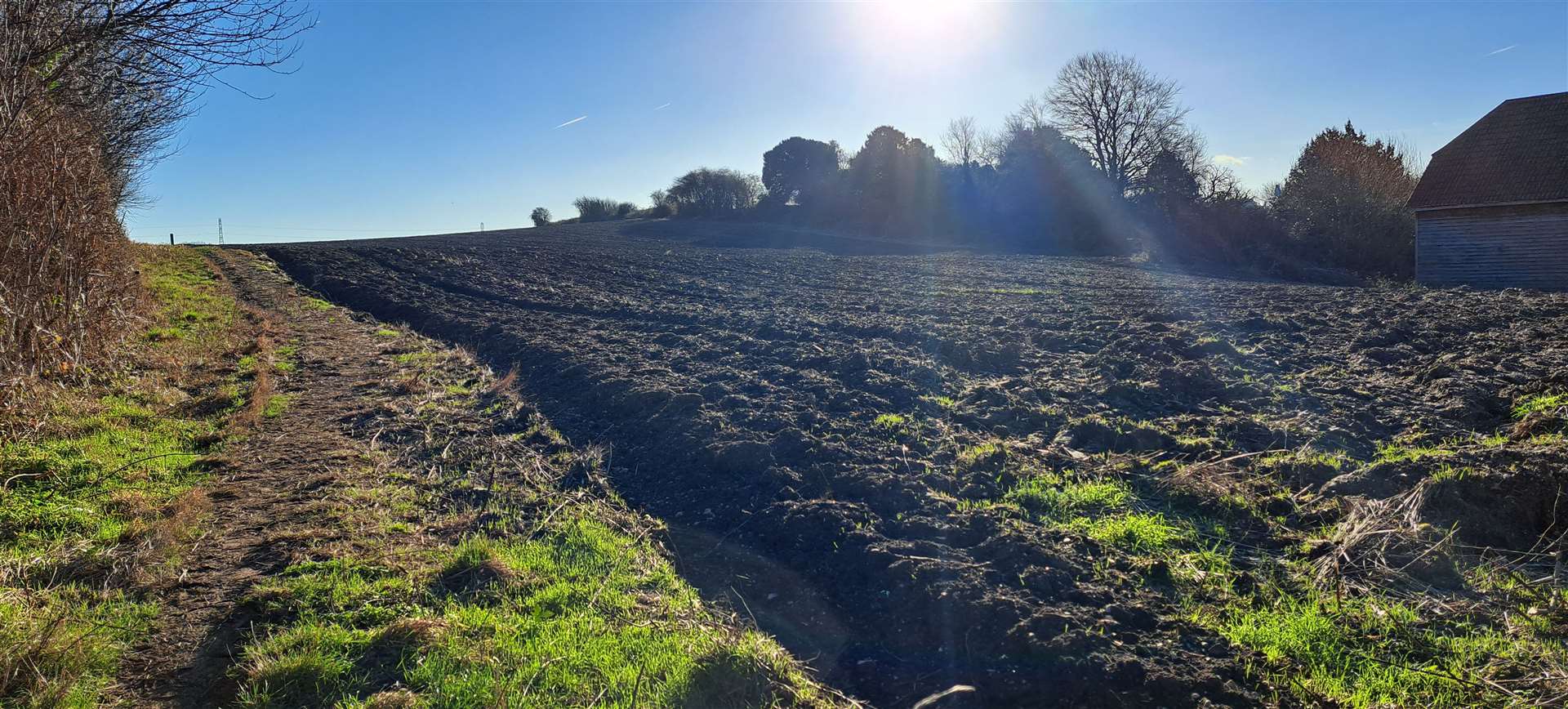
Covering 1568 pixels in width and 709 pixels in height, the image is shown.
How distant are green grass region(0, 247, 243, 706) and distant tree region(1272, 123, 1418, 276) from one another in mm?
31725

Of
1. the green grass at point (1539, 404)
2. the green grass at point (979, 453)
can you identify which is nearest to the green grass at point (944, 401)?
the green grass at point (979, 453)

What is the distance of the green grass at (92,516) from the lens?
3107mm

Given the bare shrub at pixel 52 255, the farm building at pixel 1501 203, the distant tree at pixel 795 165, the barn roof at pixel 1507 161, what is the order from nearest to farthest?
the bare shrub at pixel 52 255 → the farm building at pixel 1501 203 → the barn roof at pixel 1507 161 → the distant tree at pixel 795 165

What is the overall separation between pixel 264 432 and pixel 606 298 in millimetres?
10064

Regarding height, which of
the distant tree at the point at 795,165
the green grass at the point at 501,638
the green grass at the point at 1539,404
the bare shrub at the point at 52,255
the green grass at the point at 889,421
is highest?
the distant tree at the point at 795,165

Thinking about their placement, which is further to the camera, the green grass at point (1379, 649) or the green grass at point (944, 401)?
the green grass at point (944, 401)

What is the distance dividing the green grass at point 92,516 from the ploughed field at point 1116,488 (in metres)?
2.77

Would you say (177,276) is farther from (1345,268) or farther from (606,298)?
(1345,268)

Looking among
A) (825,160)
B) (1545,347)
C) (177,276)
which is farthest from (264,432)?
(825,160)

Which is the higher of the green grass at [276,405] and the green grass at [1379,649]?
the green grass at [276,405]

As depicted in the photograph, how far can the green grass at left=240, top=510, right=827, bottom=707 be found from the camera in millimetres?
3084

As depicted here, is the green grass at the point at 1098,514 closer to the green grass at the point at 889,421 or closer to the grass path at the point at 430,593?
the green grass at the point at 889,421

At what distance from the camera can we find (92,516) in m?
4.59

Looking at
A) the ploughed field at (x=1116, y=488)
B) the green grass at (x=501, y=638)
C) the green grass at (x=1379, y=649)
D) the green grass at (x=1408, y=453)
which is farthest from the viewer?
the green grass at (x=1408, y=453)
